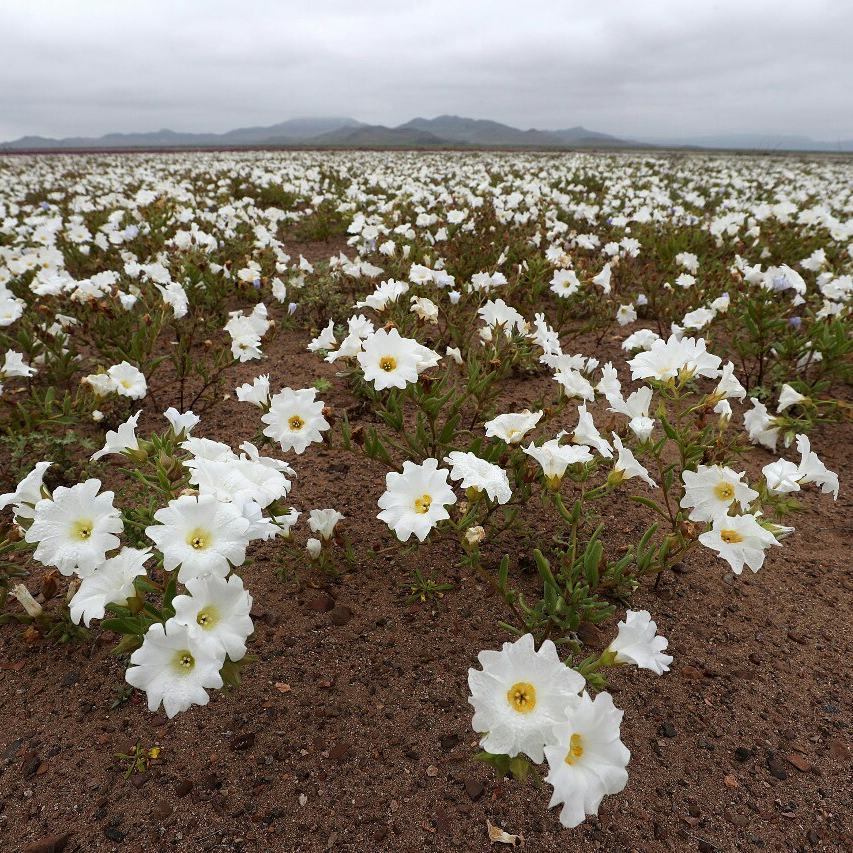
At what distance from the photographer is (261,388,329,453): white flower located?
2443mm

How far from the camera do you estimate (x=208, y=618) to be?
1.56 metres

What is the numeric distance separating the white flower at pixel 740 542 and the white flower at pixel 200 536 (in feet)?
4.88

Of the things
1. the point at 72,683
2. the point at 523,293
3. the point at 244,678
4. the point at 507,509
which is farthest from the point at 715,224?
the point at 72,683

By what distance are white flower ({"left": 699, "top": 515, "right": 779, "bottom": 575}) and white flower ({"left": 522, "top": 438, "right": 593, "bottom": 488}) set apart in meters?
0.51

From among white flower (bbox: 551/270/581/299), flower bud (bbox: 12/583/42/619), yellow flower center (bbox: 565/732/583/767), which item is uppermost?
white flower (bbox: 551/270/581/299)

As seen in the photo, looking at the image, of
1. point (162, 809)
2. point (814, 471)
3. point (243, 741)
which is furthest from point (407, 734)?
point (814, 471)

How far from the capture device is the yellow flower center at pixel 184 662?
1552 mm

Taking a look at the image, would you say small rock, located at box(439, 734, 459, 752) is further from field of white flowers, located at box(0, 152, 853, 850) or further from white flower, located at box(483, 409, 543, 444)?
white flower, located at box(483, 409, 543, 444)

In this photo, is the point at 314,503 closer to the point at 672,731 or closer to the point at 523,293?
the point at 672,731

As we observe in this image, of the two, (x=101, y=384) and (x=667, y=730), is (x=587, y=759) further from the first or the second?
(x=101, y=384)

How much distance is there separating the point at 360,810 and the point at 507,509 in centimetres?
134

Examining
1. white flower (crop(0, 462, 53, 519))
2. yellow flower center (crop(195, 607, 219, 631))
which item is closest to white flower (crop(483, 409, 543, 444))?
yellow flower center (crop(195, 607, 219, 631))

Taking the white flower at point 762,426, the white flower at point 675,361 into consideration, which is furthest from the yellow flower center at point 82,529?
the white flower at point 762,426

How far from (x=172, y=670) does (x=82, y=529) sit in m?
0.58
